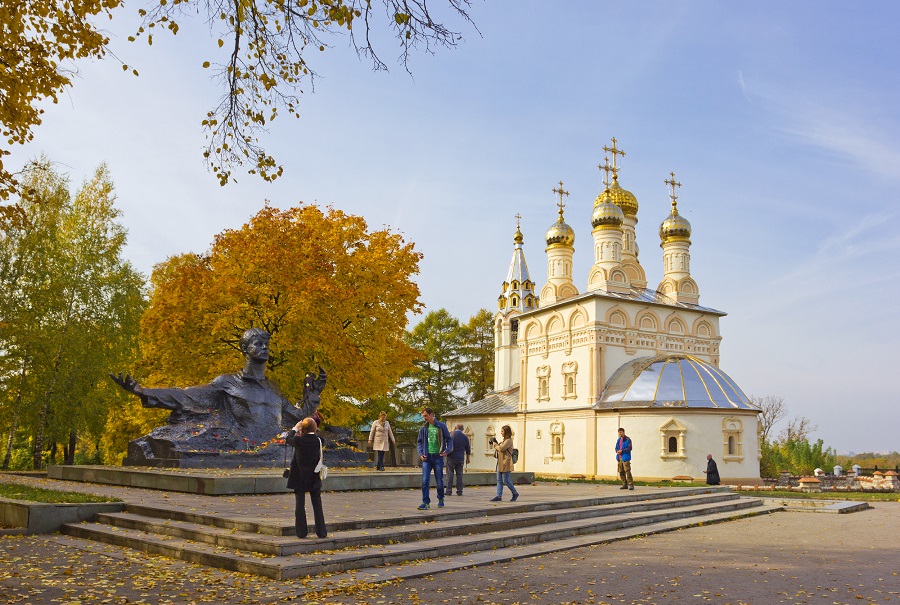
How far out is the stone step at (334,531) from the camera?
852cm

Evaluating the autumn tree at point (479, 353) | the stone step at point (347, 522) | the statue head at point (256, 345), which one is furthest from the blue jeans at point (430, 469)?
the autumn tree at point (479, 353)

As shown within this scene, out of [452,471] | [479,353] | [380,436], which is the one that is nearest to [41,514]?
[452,471]

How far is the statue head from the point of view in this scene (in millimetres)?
17734

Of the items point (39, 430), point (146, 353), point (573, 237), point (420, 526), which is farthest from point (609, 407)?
point (420, 526)

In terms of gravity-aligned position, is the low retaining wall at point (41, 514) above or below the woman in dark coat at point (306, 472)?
below

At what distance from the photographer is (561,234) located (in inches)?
2004

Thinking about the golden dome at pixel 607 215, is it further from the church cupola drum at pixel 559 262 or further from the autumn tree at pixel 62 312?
the autumn tree at pixel 62 312

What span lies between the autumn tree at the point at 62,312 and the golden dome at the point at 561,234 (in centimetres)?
2975

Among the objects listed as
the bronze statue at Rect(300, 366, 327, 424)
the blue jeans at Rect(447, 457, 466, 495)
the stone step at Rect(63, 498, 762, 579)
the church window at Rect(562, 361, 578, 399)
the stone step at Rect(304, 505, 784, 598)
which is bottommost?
the stone step at Rect(304, 505, 784, 598)

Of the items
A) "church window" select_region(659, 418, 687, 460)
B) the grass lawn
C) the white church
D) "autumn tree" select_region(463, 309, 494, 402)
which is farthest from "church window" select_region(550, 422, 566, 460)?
the grass lawn

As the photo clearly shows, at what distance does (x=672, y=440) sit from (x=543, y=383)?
35.4ft

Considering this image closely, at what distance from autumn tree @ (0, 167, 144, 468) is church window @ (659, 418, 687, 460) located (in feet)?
84.1

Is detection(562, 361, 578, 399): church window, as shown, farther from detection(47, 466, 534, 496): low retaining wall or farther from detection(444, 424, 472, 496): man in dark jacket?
detection(444, 424, 472, 496): man in dark jacket

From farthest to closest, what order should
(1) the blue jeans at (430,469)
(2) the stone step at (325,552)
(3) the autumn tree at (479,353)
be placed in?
(3) the autumn tree at (479,353)
(1) the blue jeans at (430,469)
(2) the stone step at (325,552)
